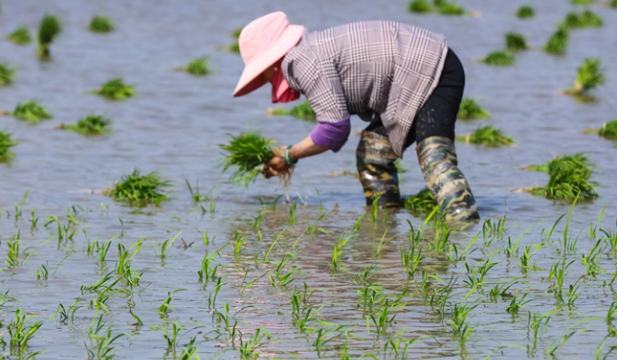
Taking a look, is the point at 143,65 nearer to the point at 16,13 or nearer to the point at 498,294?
the point at 16,13

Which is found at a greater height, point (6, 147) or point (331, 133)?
point (331, 133)

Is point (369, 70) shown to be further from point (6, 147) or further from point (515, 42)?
point (515, 42)

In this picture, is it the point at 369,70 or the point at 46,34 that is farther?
the point at 46,34

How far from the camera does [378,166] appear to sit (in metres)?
8.54

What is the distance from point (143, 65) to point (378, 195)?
8.63m

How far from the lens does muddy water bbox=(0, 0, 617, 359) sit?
16.8 feet

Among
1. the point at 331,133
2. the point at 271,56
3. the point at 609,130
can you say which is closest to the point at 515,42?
the point at 609,130

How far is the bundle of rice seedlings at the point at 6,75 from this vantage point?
1436cm

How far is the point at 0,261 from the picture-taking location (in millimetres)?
6520

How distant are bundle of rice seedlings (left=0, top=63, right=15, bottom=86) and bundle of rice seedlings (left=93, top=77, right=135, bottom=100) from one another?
1250 millimetres

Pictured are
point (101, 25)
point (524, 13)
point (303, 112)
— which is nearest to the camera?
point (303, 112)

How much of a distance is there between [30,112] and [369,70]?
17.6ft

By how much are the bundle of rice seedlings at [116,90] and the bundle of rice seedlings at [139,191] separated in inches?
202

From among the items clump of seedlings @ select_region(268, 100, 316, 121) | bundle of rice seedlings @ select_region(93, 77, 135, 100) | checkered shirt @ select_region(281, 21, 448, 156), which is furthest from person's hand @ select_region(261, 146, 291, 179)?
bundle of rice seedlings @ select_region(93, 77, 135, 100)
